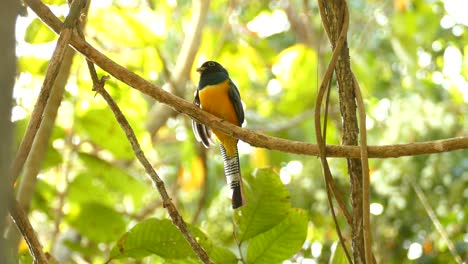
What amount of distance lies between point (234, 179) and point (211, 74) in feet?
2.74

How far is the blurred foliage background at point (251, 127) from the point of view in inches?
89.7

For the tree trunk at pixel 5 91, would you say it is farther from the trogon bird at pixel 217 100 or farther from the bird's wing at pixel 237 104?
the bird's wing at pixel 237 104

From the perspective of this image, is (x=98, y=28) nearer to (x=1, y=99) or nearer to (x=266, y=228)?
(x=266, y=228)

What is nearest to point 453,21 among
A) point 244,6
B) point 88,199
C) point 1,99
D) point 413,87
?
point 413,87

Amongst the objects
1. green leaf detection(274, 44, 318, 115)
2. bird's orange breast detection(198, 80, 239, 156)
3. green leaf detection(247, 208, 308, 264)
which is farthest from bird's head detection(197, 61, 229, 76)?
green leaf detection(247, 208, 308, 264)

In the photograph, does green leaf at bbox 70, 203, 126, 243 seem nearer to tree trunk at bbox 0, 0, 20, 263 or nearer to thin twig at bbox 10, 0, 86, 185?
thin twig at bbox 10, 0, 86, 185

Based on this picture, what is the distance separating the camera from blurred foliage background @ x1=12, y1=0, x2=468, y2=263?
2279 mm

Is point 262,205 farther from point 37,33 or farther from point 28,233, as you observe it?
point 37,33

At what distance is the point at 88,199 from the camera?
7.47 feet

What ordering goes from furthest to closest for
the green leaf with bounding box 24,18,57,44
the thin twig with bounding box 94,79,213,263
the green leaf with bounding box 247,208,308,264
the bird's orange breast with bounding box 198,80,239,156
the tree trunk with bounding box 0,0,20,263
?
the bird's orange breast with bounding box 198,80,239,156, the green leaf with bounding box 24,18,57,44, the green leaf with bounding box 247,208,308,264, the thin twig with bounding box 94,79,213,263, the tree trunk with bounding box 0,0,20,263

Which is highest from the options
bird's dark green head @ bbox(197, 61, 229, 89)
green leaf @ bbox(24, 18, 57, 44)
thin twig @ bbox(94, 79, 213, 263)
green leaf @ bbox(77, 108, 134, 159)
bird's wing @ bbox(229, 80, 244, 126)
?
bird's dark green head @ bbox(197, 61, 229, 89)

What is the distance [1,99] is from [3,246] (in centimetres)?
7

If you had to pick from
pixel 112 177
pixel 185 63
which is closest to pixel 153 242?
pixel 112 177

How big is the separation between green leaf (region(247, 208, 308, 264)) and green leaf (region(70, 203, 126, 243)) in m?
0.93
